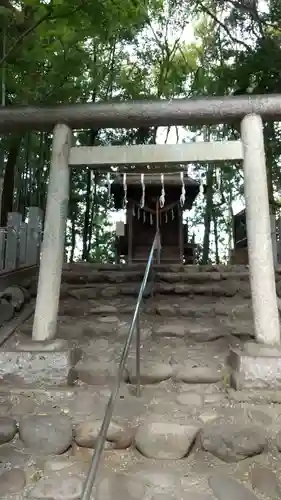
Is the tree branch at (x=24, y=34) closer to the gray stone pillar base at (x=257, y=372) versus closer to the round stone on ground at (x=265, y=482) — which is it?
the gray stone pillar base at (x=257, y=372)

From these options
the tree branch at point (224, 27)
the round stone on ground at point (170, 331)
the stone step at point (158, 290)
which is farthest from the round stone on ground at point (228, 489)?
the tree branch at point (224, 27)

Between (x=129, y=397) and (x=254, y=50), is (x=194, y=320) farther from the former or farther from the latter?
(x=254, y=50)

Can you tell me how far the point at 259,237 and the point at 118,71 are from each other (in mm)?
13771

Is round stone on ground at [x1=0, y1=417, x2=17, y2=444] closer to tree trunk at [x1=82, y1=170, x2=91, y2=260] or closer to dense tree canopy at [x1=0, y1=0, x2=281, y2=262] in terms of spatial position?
dense tree canopy at [x1=0, y1=0, x2=281, y2=262]

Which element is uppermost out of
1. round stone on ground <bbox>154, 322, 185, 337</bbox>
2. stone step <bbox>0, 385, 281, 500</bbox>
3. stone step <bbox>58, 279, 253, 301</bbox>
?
stone step <bbox>58, 279, 253, 301</bbox>

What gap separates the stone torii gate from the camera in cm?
407

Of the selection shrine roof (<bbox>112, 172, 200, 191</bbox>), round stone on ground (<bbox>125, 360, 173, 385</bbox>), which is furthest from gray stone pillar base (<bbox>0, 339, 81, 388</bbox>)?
shrine roof (<bbox>112, 172, 200, 191</bbox>)

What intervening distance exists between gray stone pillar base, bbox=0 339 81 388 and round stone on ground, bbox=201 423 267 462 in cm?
140

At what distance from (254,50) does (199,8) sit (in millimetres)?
4596

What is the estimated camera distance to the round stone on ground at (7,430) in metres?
2.93

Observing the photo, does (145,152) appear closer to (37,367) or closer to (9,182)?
(37,367)

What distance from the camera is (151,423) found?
299 cm

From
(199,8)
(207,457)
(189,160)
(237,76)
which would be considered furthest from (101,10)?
(199,8)

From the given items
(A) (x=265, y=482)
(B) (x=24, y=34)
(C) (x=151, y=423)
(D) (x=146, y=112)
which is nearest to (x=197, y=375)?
(C) (x=151, y=423)
